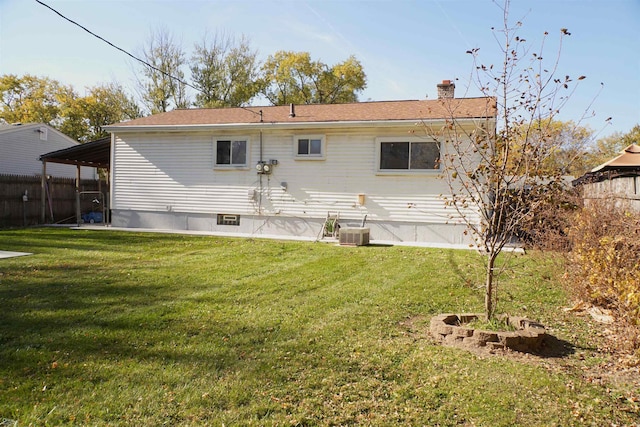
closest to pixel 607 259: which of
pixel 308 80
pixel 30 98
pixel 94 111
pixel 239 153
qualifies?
pixel 239 153

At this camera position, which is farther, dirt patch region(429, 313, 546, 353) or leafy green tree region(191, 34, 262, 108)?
leafy green tree region(191, 34, 262, 108)

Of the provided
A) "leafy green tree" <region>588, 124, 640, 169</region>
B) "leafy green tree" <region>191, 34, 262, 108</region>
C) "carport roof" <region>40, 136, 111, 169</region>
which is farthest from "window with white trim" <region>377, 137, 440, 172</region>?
"leafy green tree" <region>588, 124, 640, 169</region>

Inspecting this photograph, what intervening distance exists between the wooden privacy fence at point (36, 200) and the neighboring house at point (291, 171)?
3248 mm

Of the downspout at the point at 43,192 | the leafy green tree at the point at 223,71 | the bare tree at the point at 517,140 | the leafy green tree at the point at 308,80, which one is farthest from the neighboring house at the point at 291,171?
the leafy green tree at the point at 308,80

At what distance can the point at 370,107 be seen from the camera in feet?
47.6

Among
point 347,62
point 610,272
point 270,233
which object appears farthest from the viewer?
point 347,62

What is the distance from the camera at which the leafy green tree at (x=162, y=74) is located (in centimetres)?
2988

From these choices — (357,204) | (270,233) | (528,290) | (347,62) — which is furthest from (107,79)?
(528,290)

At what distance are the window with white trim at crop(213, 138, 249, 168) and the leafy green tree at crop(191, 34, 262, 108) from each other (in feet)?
59.5

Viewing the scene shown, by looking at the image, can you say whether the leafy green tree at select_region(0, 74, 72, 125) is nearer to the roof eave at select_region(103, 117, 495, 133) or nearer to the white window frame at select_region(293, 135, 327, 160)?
the roof eave at select_region(103, 117, 495, 133)

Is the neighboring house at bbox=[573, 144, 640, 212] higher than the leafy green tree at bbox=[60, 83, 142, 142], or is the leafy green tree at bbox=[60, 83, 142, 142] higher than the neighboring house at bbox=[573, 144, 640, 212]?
the leafy green tree at bbox=[60, 83, 142, 142]

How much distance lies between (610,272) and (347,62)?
33.8m

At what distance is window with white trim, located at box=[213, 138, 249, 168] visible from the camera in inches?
559

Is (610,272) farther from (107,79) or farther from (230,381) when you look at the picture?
(107,79)
